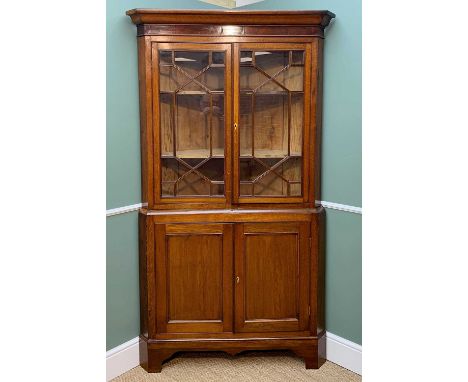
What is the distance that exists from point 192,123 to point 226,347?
4.10 ft

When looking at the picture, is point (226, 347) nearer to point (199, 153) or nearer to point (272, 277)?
point (272, 277)

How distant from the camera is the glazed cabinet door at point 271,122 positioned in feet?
→ 8.43

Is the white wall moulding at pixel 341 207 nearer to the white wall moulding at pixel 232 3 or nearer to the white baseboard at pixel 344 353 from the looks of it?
the white baseboard at pixel 344 353

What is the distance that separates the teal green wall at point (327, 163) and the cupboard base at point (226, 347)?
173 mm

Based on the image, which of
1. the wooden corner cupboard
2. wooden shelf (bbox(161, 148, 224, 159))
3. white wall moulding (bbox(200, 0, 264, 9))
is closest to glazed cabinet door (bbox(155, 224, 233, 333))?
the wooden corner cupboard

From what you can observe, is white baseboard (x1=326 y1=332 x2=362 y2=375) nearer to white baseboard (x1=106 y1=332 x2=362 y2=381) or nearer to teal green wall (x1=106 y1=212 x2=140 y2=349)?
white baseboard (x1=106 y1=332 x2=362 y2=381)

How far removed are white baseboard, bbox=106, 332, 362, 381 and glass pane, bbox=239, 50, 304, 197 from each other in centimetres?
89

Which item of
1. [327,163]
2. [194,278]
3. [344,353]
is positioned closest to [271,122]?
[327,163]

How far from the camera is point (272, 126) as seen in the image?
8.77 ft

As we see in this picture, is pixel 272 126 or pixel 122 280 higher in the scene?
pixel 272 126

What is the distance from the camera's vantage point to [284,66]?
2.59 meters

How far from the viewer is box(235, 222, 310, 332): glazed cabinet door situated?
2609mm
